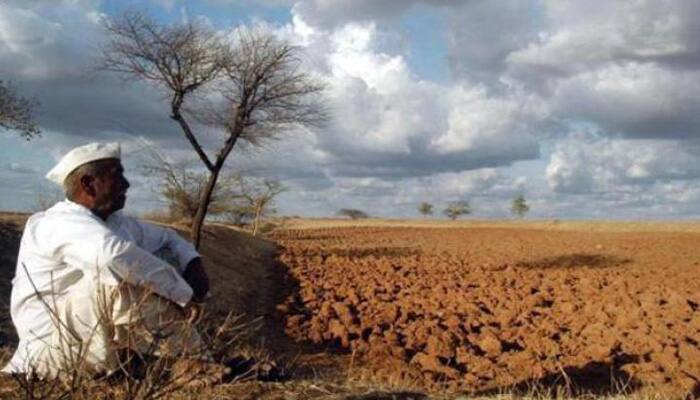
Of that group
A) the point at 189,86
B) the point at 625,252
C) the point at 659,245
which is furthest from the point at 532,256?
the point at 189,86

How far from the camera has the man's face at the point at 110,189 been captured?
4324 mm

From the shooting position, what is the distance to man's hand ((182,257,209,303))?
4594mm

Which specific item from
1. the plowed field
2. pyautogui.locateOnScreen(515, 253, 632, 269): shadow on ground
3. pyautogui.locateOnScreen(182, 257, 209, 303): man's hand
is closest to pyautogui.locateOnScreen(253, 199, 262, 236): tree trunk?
pyautogui.locateOnScreen(515, 253, 632, 269): shadow on ground

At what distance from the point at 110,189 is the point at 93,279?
538mm

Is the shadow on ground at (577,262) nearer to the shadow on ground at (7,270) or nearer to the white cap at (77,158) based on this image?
the shadow on ground at (7,270)

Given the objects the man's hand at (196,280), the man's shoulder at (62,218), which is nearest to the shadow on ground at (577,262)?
the man's hand at (196,280)

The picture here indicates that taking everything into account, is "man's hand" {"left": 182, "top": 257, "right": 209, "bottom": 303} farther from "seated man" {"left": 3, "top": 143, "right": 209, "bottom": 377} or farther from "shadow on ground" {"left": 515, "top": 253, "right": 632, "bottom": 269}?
"shadow on ground" {"left": 515, "top": 253, "right": 632, "bottom": 269}

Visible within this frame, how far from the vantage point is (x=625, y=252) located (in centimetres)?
2905

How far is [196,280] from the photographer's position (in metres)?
4.60

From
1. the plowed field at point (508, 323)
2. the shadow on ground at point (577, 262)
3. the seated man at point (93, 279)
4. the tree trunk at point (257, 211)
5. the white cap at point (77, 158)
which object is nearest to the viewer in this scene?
the seated man at point (93, 279)

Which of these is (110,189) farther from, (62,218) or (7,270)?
(7,270)

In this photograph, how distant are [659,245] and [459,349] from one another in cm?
2581

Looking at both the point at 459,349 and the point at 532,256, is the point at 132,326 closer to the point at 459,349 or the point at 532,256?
the point at 459,349

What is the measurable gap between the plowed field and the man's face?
2535 millimetres
